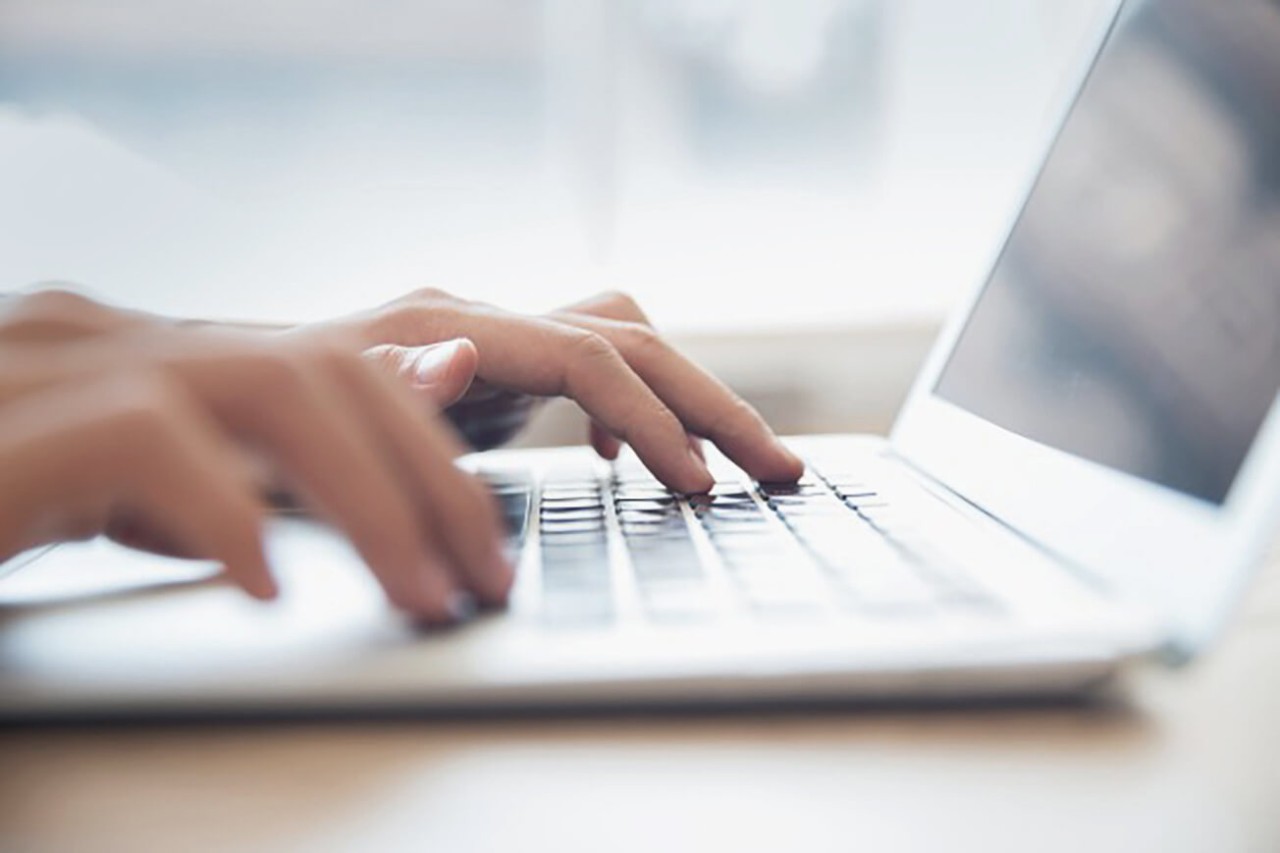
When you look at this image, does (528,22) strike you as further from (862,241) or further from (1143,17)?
(1143,17)

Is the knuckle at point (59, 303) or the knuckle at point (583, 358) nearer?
the knuckle at point (59, 303)

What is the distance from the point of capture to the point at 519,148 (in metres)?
1.15

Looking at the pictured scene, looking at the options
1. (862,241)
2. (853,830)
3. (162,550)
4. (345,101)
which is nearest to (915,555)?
(853,830)

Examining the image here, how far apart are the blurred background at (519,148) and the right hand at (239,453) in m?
0.77

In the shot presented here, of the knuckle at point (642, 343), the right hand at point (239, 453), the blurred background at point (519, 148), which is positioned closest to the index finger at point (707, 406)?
the knuckle at point (642, 343)

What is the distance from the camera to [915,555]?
1.23 ft

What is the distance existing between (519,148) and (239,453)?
0.86 m

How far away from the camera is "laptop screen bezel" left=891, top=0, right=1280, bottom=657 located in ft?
Result: 0.96

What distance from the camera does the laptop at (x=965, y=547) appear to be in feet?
0.91

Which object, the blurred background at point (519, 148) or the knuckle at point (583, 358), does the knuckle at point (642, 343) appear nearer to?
the knuckle at point (583, 358)

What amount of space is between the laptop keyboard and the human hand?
20mm

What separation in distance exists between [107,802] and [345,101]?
1.01 m

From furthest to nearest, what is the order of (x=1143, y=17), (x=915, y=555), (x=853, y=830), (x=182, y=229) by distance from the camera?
(x=182, y=229)
(x=1143, y=17)
(x=915, y=555)
(x=853, y=830)

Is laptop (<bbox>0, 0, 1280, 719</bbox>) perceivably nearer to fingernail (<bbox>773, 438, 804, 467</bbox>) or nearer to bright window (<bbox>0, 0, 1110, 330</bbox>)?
fingernail (<bbox>773, 438, 804, 467</bbox>)
